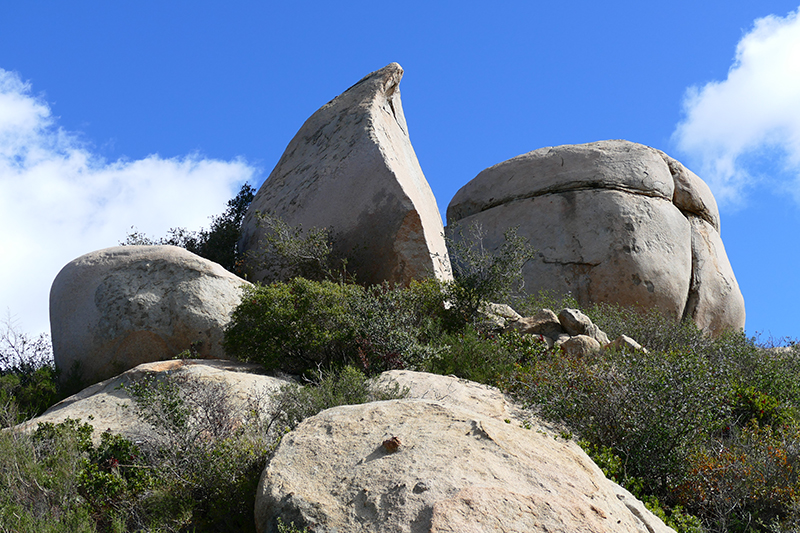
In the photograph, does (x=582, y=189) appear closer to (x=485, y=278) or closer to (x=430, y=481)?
(x=485, y=278)

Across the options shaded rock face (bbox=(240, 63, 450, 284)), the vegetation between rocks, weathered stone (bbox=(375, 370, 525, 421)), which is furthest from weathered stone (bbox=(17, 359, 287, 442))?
shaded rock face (bbox=(240, 63, 450, 284))

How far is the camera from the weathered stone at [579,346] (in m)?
9.46

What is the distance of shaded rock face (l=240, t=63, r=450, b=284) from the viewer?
38.9ft

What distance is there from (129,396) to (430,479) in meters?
4.91

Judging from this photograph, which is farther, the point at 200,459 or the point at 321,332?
the point at 321,332

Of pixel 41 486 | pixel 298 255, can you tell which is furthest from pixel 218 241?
pixel 41 486

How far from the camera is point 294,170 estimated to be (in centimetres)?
1462

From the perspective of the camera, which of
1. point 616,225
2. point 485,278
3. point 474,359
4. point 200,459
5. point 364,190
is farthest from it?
point 616,225

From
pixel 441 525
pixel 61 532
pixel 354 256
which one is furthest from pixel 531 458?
pixel 354 256

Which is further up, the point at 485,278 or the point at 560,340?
the point at 485,278

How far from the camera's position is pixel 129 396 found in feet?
25.7

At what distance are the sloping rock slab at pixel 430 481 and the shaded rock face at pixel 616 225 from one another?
10.7 metres

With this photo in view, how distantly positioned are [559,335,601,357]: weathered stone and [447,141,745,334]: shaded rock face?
5785 millimetres

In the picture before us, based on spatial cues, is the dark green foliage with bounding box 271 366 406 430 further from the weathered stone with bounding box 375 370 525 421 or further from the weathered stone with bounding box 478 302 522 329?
the weathered stone with bounding box 478 302 522 329
